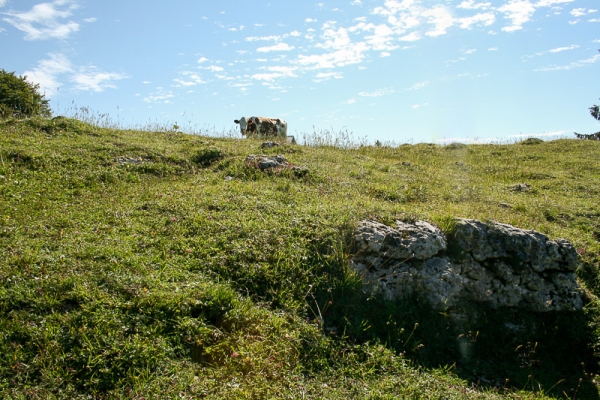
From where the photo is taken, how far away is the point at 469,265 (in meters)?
8.13

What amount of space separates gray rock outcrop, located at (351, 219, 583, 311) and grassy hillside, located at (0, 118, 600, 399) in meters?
0.29

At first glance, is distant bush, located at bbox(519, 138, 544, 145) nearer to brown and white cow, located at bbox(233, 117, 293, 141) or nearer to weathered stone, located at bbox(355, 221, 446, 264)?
brown and white cow, located at bbox(233, 117, 293, 141)

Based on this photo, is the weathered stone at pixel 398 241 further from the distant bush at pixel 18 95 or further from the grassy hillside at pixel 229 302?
the distant bush at pixel 18 95

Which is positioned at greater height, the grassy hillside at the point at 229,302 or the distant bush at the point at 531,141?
the distant bush at the point at 531,141

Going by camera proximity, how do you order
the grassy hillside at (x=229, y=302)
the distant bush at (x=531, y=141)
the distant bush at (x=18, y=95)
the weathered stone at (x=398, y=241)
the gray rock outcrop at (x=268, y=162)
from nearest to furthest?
the grassy hillside at (x=229, y=302), the weathered stone at (x=398, y=241), the gray rock outcrop at (x=268, y=162), the distant bush at (x=18, y=95), the distant bush at (x=531, y=141)

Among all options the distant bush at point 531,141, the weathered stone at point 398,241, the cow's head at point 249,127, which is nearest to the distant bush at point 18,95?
the cow's head at point 249,127

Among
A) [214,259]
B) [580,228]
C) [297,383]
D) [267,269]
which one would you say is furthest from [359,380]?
[580,228]

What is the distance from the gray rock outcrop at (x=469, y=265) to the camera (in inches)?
297

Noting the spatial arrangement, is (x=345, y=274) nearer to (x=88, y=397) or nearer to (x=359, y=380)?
(x=359, y=380)

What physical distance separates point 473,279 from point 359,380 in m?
3.40

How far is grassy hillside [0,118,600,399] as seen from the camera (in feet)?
16.6

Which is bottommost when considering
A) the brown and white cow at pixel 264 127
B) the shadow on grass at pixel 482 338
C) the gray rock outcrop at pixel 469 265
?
the shadow on grass at pixel 482 338

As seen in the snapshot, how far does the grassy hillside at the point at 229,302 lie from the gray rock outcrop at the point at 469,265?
0.96 feet

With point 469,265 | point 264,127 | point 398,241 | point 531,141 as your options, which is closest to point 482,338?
point 469,265
